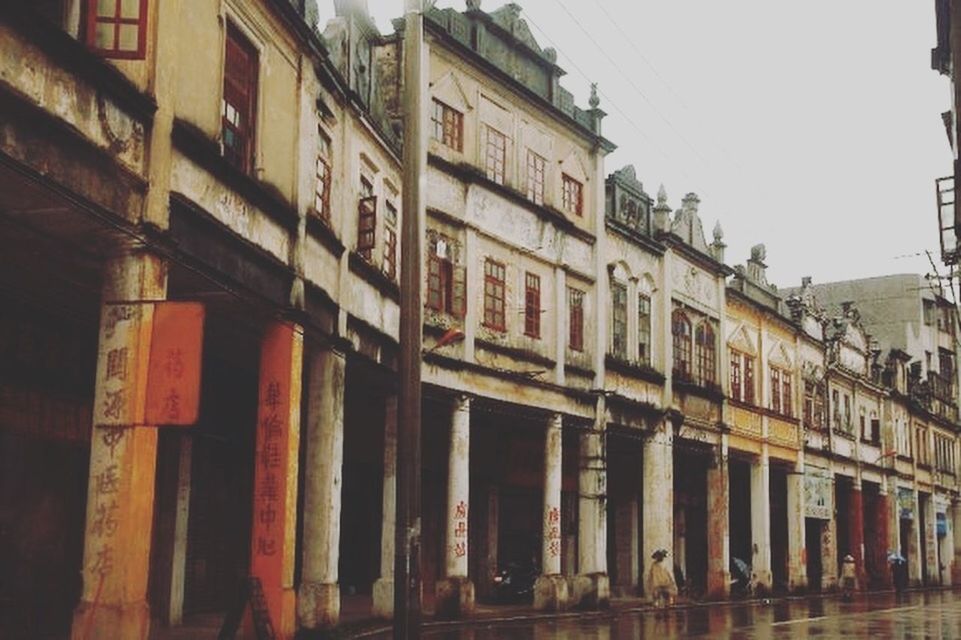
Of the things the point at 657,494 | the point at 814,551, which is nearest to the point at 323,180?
the point at 657,494

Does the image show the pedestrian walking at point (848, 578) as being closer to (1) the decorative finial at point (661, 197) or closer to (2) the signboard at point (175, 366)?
(1) the decorative finial at point (661, 197)

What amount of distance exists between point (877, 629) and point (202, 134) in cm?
1561

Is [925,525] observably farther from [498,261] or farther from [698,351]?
[498,261]

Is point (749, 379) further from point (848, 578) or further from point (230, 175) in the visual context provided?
point (230, 175)

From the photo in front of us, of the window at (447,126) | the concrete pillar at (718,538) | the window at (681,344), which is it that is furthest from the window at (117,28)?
the concrete pillar at (718,538)

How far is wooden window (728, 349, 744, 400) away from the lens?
3528cm

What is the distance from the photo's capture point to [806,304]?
41.7m

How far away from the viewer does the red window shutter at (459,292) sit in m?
23.1

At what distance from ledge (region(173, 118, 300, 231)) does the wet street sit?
23.7 ft

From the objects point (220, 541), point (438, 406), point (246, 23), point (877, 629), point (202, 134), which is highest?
point (246, 23)

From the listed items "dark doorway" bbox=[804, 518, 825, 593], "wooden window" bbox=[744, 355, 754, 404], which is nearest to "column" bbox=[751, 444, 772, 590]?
"wooden window" bbox=[744, 355, 754, 404]

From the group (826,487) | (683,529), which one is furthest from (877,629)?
(826,487)

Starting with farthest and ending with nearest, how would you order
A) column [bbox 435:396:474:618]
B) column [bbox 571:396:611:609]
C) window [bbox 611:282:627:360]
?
window [bbox 611:282:627:360]
column [bbox 571:396:611:609]
column [bbox 435:396:474:618]

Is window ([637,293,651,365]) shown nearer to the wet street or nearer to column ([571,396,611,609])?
column ([571,396,611,609])
